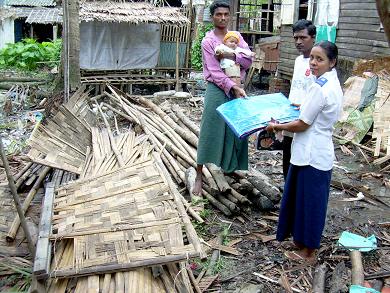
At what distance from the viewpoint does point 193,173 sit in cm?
472

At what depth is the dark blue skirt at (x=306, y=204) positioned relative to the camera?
10.5 feet

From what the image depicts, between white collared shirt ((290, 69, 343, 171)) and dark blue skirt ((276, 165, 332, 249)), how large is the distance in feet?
0.29

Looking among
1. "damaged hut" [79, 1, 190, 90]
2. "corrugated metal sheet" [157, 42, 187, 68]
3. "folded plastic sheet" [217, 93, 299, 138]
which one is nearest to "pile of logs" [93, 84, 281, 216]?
"folded plastic sheet" [217, 93, 299, 138]

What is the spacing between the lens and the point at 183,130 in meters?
6.41

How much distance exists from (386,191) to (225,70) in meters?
2.80

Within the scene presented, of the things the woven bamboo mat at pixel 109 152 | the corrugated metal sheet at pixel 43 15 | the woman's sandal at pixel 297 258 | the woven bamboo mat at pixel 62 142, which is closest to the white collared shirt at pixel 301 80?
the woman's sandal at pixel 297 258

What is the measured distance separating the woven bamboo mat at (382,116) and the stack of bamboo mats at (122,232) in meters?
3.92

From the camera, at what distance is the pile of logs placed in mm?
4262

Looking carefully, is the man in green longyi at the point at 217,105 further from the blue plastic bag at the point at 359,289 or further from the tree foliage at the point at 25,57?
the tree foliage at the point at 25,57

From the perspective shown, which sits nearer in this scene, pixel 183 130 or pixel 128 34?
pixel 183 130

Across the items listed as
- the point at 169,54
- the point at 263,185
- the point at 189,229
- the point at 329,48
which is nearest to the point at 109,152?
the point at 263,185

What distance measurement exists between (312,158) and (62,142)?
3317 millimetres

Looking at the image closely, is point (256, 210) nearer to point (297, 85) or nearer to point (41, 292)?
point (297, 85)

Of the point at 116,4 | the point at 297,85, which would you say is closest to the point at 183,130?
the point at 297,85
